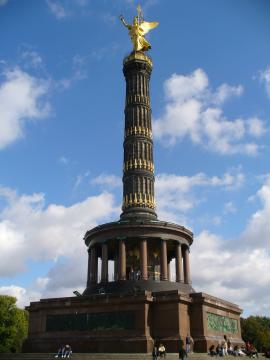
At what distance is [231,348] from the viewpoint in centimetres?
2792

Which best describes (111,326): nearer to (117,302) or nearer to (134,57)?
(117,302)

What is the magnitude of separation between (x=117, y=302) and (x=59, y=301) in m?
4.56

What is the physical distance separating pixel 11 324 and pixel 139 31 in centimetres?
3319

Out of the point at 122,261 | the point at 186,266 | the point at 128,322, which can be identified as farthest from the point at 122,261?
the point at 128,322

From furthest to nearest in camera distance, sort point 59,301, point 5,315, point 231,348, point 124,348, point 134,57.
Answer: point 5,315 < point 134,57 < point 59,301 < point 231,348 < point 124,348

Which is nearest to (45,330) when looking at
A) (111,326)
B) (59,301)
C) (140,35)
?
(59,301)

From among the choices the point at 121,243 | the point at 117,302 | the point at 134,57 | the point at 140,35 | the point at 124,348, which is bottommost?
the point at 124,348

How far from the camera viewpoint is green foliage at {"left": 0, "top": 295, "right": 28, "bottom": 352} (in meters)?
48.2

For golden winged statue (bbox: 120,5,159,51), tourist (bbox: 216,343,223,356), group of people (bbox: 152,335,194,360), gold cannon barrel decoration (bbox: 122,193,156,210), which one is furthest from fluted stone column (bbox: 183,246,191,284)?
golden winged statue (bbox: 120,5,159,51)

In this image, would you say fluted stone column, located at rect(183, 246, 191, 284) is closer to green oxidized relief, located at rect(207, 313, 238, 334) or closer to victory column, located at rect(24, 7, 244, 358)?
victory column, located at rect(24, 7, 244, 358)

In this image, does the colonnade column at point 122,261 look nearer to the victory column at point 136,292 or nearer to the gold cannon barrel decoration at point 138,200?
the victory column at point 136,292

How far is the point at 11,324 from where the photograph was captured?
49469 mm

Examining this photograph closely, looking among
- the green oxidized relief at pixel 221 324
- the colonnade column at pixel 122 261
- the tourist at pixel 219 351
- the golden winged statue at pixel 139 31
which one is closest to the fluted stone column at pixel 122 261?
the colonnade column at pixel 122 261

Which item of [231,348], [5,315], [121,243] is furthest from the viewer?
[5,315]
